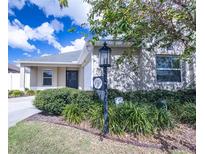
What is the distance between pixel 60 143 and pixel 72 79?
1413 cm

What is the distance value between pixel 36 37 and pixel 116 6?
1451cm

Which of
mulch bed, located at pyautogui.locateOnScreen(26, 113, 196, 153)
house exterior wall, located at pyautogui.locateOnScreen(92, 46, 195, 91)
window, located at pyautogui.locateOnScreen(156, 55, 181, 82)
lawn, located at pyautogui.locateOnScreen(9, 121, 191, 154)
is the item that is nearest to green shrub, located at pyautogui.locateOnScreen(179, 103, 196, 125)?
mulch bed, located at pyautogui.locateOnScreen(26, 113, 196, 153)

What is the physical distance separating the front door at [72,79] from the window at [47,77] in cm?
156

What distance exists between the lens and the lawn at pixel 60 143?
4762 mm

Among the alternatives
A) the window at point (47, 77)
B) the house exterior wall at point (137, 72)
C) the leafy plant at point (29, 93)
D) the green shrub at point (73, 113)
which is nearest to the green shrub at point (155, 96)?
the house exterior wall at point (137, 72)

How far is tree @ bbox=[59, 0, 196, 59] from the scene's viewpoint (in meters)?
5.09

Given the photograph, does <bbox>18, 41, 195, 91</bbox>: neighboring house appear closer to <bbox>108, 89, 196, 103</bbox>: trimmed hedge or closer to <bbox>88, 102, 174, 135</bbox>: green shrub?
<bbox>108, 89, 196, 103</bbox>: trimmed hedge

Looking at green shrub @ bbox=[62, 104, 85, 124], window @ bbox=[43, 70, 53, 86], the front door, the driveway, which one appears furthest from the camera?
the front door

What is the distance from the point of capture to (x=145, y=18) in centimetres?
571

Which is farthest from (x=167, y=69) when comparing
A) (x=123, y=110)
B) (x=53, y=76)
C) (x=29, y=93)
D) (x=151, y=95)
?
(x=29, y=93)

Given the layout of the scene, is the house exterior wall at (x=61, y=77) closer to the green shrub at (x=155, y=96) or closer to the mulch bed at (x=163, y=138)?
the green shrub at (x=155, y=96)

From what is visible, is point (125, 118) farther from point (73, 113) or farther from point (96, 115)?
point (73, 113)

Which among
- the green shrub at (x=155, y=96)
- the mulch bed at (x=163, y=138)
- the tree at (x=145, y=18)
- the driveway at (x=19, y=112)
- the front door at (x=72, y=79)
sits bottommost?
the mulch bed at (x=163, y=138)

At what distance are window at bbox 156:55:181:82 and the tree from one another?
12.8 feet
